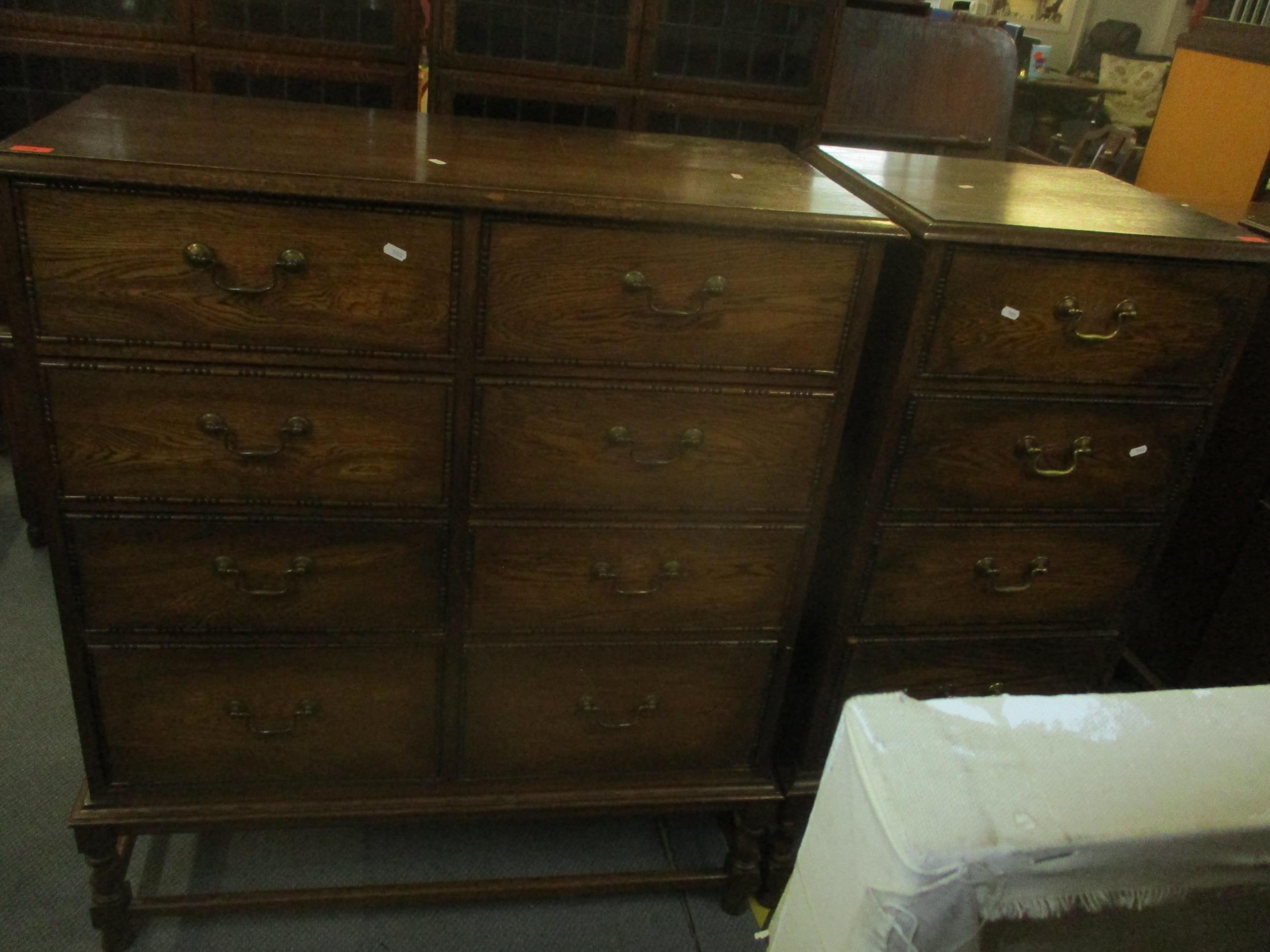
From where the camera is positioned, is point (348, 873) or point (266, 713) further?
point (348, 873)

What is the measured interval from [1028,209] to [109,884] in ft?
4.60

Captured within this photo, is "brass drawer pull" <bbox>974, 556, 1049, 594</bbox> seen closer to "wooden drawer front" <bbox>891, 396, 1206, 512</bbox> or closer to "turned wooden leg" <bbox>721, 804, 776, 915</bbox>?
"wooden drawer front" <bbox>891, 396, 1206, 512</bbox>

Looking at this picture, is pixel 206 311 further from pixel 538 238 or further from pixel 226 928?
pixel 226 928

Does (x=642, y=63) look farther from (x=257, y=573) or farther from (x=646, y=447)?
(x=257, y=573)

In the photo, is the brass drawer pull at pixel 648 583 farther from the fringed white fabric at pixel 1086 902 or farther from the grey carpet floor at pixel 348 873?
the fringed white fabric at pixel 1086 902

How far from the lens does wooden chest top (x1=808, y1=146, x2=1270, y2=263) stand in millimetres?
1137

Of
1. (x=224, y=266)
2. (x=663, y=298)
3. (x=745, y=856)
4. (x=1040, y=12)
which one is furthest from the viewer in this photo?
(x=1040, y=12)

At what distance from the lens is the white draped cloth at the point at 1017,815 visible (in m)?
0.48

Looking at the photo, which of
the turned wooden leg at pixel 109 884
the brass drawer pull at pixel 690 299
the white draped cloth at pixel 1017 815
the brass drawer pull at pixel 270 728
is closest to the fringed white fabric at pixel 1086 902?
the white draped cloth at pixel 1017 815

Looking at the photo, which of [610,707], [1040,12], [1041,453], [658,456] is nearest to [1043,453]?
[1041,453]

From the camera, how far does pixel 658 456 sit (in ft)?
3.87

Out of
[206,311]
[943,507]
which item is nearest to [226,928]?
[206,311]

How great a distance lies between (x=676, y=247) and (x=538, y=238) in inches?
5.7

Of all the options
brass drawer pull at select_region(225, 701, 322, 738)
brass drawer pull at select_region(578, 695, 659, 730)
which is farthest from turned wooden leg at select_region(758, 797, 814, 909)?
brass drawer pull at select_region(225, 701, 322, 738)
